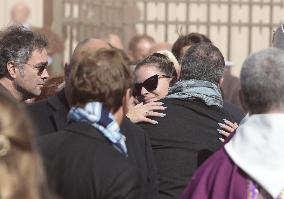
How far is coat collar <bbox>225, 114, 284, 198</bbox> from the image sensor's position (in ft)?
15.1

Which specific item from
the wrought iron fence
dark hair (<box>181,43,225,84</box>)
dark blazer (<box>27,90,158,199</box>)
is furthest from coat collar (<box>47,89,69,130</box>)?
the wrought iron fence

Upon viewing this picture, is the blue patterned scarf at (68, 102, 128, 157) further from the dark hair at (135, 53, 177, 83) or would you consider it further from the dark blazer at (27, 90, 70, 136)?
the dark hair at (135, 53, 177, 83)

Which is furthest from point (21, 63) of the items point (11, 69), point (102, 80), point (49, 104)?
point (102, 80)

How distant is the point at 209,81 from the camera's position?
600 centimetres

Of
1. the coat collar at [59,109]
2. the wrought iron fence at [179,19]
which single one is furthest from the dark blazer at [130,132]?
the wrought iron fence at [179,19]

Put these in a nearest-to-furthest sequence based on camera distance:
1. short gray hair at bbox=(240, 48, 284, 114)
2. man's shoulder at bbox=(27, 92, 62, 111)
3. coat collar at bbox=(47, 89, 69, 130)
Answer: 1. short gray hair at bbox=(240, 48, 284, 114)
2. coat collar at bbox=(47, 89, 69, 130)
3. man's shoulder at bbox=(27, 92, 62, 111)

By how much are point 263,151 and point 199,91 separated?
4.28 ft

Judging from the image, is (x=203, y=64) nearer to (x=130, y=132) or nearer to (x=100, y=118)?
(x=130, y=132)

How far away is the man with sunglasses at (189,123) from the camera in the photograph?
229 inches

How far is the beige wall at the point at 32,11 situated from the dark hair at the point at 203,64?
8.53m

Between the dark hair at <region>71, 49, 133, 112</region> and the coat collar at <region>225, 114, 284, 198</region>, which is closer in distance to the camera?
the coat collar at <region>225, 114, 284, 198</region>

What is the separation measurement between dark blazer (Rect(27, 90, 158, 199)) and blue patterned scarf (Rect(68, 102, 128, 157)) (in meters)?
0.41

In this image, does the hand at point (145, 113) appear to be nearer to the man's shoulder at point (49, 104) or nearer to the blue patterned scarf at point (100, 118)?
the man's shoulder at point (49, 104)

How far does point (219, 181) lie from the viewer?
15.3 ft
